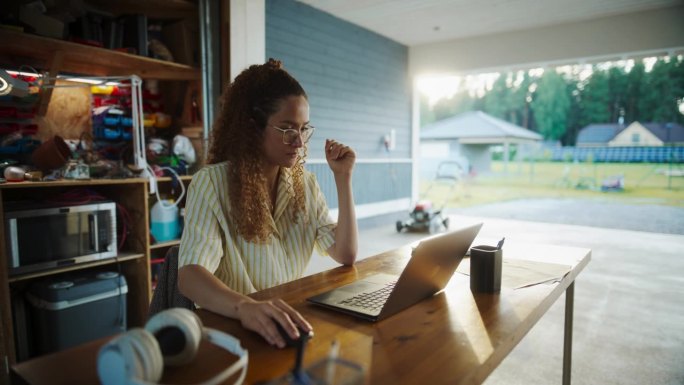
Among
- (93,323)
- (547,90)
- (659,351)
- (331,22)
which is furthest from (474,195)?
(93,323)

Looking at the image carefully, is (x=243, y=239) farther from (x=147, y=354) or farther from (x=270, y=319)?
(x=147, y=354)

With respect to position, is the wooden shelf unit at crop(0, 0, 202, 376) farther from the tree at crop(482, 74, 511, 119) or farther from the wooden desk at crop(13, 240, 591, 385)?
the tree at crop(482, 74, 511, 119)

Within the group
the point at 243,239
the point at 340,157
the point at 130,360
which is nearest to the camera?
the point at 130,360

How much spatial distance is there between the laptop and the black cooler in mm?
2084

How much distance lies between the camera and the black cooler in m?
2.50

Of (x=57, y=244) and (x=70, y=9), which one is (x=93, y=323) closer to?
(x=57, y=244)

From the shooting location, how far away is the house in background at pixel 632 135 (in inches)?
310

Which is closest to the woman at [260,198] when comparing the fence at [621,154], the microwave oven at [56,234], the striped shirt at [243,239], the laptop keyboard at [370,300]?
the striped shirt at [243,239]

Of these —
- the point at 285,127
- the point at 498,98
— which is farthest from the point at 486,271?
the point at 498,98

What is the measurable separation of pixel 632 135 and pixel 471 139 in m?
3.74

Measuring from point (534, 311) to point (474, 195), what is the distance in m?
12.3

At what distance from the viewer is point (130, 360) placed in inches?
23.0

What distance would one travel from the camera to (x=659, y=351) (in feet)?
8.25

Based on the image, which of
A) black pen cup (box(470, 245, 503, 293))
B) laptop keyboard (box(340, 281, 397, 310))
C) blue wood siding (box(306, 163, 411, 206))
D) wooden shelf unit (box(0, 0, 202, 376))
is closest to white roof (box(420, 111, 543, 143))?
blue wood siding (box(306, 163, 411, 206))
